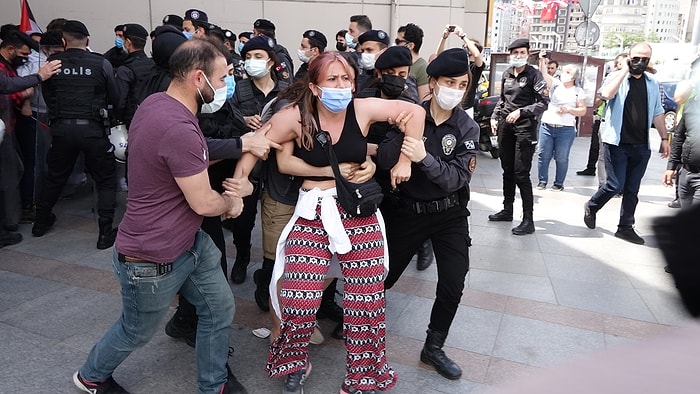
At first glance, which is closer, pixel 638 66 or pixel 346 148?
pixel 346 148

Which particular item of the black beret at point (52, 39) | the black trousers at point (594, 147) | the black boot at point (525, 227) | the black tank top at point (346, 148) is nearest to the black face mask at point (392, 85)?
the black tank top at point (346, 148)

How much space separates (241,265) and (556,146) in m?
5.37

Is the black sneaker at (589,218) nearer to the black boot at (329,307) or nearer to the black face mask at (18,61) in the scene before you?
the black boot at (329,307)

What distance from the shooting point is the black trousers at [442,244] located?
3195 millimetres

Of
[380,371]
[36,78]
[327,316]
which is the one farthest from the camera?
[36,78]

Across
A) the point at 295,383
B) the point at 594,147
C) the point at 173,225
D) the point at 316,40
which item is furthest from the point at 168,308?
the point at 594,147

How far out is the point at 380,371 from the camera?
2.96 meters

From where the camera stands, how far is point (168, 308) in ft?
8.86

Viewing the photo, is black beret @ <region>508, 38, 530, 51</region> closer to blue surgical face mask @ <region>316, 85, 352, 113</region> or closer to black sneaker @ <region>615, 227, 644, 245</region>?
black sneaker @ <region>615, 227, 644, 245</region>

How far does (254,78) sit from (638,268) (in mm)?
3895

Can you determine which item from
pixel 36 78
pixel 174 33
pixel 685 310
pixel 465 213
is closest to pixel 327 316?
pixel 465 213

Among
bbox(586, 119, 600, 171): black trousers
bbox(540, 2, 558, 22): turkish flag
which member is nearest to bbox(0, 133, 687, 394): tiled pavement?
bbox(586, 119, 600, 171): black trousers

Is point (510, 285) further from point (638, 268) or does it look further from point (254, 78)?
point (254, 78)

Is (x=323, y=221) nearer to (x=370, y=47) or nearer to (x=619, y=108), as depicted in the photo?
(x=370, y=47)
